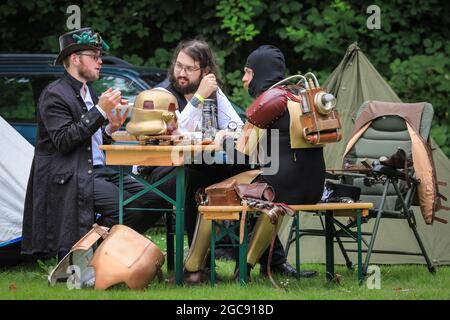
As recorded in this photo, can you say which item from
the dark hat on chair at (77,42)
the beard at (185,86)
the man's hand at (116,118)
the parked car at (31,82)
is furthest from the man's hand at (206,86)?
the parked car at (31,82)

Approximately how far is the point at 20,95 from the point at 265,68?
3241mm

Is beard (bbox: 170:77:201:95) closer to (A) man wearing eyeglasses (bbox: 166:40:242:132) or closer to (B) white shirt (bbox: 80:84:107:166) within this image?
(A) man wearing eyeglasses (bbox: 166:40:242:132)

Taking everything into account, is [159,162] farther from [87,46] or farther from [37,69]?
Answer: [37,69]

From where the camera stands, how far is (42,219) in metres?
6.31

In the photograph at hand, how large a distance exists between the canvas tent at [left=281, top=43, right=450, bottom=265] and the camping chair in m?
0.39

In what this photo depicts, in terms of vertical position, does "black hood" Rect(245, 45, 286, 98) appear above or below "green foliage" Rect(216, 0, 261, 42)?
below

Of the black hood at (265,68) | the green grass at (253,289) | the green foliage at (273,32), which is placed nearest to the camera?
A: the green grass at (253,289)

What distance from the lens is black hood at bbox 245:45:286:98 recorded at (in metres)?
6.33

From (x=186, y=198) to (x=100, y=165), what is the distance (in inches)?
23.4

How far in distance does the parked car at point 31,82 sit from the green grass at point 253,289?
216cm

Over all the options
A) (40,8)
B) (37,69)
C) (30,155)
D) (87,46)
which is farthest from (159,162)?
(40,8)

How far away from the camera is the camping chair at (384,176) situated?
6.74m

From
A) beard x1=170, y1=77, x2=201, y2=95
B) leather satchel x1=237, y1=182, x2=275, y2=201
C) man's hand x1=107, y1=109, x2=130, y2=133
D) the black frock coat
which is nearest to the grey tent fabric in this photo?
the black frock coat

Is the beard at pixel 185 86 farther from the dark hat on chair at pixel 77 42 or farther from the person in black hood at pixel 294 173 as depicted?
the person in black hood at pixel 294 173
